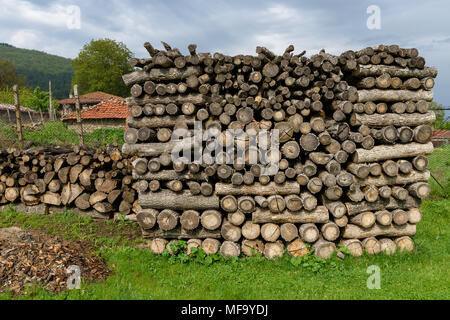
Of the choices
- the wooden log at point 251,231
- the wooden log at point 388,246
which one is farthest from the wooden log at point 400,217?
the wooden log at point 251,231

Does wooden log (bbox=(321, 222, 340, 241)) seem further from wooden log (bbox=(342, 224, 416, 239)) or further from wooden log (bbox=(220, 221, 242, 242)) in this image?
wooden log (bbox=(220, 221, 242, 242))

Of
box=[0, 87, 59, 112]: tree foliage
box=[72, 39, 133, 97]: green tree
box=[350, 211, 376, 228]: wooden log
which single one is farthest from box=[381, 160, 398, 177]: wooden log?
box=[0, 87, 59, 112]: tree foliage

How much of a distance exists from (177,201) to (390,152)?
Answer: 3937 millimetres

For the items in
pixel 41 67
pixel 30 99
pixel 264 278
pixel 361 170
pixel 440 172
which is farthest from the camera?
pixel 41 67

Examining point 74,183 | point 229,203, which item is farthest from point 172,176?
point 74,183

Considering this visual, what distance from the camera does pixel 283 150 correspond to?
16.7 ft

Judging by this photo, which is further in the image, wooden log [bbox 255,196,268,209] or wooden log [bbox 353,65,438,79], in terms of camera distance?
wooden log [bbox 353,65,438,79]

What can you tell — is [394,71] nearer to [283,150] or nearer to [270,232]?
[283,150]

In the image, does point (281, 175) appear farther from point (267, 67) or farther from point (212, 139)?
point (267, 67)

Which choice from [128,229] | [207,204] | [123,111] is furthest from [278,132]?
[123,111]

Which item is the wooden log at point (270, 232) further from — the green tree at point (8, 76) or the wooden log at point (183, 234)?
the green tree at point (8, 76)

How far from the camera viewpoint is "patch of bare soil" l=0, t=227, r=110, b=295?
13.3ft

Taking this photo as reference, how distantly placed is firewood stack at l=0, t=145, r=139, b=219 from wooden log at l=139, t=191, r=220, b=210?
57.1 inches
